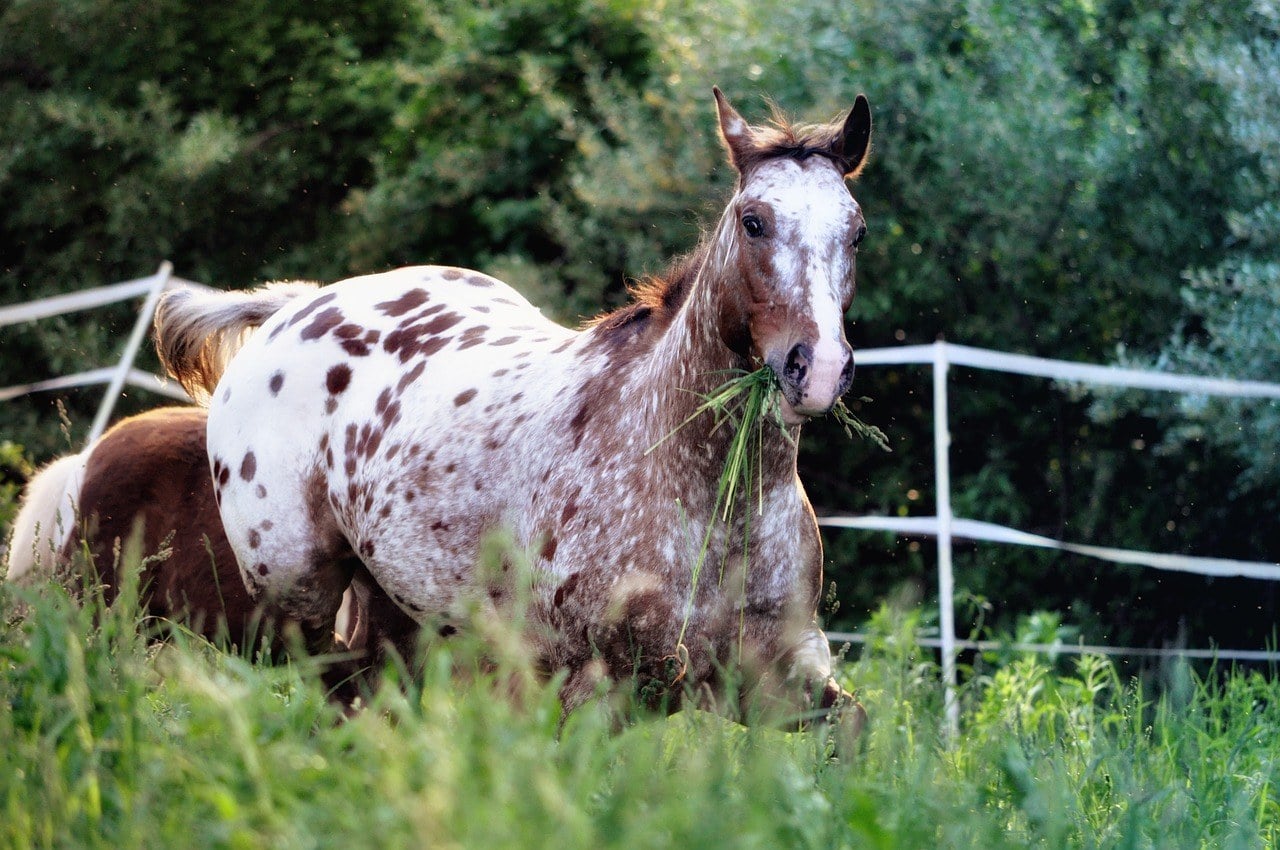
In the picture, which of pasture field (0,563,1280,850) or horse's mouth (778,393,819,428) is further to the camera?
horse's mouth (778,393,819,428)

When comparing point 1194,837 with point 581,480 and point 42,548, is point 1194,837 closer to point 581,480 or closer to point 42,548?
point 581,480

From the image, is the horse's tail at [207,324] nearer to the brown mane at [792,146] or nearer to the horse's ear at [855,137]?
the brown mane at [792,146]

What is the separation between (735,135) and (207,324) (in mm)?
2348

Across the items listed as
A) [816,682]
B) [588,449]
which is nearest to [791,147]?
[588,449]

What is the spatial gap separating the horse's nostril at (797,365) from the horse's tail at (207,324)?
2.42m

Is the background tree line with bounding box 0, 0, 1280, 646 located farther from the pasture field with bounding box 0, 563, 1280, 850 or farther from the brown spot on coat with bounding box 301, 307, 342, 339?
the pasture field with bounding box 0, 563, 1280, 850

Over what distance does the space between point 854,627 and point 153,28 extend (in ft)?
23.5

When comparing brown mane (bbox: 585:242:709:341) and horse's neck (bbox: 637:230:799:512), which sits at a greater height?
brown mane (bbox: 585:242:709:341)

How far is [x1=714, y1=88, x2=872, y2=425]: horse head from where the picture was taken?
3.10 meters

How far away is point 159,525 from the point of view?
503cm

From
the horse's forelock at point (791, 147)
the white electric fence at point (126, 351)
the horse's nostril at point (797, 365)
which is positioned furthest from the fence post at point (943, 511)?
the white electric fence at point (126, 351)

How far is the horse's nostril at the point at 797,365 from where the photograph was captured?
3078 millimetres

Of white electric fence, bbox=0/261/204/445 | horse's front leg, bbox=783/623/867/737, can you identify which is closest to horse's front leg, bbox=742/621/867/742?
horse's front leg, bbox=783/623/867/737

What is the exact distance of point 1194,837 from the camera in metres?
3.06
